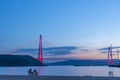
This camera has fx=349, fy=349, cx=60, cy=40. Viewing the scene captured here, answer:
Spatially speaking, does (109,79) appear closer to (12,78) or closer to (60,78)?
(60,78)

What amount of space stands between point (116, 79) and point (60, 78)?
311cm

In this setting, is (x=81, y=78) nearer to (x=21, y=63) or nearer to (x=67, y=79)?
(x=67, y=79)

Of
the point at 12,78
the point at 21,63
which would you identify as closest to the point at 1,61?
the point at 21,63

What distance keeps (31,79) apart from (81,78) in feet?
9.17

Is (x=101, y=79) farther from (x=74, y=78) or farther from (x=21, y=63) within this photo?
(x=21, y=63)

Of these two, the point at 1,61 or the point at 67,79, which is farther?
the point at 1,61

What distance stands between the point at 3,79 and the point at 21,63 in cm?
13073

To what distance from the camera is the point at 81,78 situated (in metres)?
19.5

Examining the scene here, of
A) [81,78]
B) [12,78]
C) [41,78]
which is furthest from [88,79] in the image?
[12,78]

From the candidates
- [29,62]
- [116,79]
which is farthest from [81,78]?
[29,62]

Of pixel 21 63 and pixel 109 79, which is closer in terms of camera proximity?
pixel 109 79

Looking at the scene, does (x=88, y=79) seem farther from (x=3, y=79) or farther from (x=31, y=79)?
(x=3, y=79)

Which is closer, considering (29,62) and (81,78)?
(81,78)

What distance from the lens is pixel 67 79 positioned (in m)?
19.4
